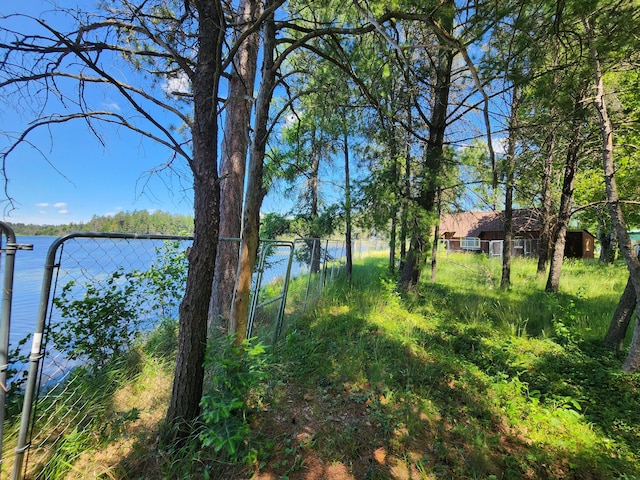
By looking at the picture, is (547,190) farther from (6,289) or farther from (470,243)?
(470,243)

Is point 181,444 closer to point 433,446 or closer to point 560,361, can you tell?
point 433,446

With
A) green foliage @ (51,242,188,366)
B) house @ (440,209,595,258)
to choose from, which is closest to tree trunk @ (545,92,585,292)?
green foliage @ (51,242,188,366)

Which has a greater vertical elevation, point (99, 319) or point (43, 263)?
point (43, 263)

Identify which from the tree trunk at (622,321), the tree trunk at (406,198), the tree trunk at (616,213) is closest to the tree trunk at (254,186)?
the tree trunk at (616,213)

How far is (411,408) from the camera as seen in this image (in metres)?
2.87

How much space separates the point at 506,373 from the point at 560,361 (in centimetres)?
99

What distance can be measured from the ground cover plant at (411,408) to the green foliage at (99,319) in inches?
27.3

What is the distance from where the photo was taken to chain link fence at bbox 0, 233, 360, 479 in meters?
1.64

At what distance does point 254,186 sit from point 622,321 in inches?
227

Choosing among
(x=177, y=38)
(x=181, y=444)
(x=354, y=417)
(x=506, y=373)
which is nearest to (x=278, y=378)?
(x=354, y=417)

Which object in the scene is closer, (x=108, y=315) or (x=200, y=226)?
(x=200, y=226)

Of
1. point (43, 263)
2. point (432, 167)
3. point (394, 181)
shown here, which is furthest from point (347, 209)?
point (43, 263)

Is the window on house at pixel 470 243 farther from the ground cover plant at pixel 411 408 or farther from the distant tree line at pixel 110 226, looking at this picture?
the distant tree line at pixel 110 226

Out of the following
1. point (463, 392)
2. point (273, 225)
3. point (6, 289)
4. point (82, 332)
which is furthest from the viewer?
point (273, 225)
